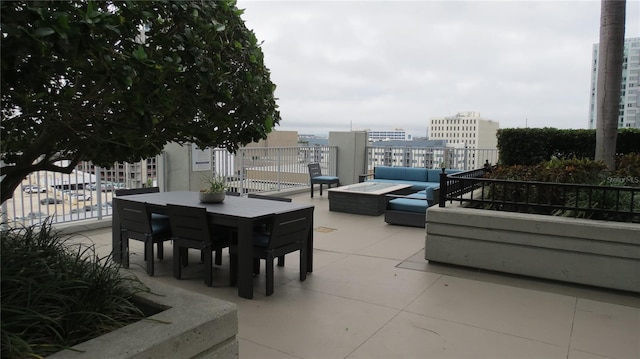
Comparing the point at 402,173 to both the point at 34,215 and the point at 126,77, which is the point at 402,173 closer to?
the point at 34,215

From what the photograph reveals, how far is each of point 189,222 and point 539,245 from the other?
13.1 feet

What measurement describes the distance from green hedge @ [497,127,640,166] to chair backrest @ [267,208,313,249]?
6.83 meters

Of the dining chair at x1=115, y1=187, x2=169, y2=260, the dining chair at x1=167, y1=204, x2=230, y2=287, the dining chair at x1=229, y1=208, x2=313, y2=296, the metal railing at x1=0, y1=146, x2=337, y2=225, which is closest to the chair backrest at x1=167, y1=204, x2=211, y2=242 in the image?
the dining chair at x1=167, y1=204, x2=230, y2=287

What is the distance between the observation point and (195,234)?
5.04 metres

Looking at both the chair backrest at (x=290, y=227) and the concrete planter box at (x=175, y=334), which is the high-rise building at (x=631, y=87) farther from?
the concrete planter box at (x=175, y=334)

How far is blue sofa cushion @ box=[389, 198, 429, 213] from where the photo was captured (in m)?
8.59

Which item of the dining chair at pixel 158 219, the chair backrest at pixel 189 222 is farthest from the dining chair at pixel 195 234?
the dining chair at pixel 158 219

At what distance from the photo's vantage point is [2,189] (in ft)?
8.30

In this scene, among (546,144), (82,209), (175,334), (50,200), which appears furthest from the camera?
(546,144)

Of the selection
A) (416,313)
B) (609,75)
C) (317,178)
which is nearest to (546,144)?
(609,75)

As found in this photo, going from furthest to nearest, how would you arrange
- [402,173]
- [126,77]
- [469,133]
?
[469,133], [402,173], [126,77]

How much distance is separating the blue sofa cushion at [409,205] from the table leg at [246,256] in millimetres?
4622

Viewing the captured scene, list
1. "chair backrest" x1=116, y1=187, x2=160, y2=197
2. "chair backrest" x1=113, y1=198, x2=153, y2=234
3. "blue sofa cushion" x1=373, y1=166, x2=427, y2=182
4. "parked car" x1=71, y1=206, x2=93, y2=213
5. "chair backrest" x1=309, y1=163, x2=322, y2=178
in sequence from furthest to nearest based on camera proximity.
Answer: "chair backrest" x1=309, y1=163, x2=322, y2=178, "blue sofa cushion" x1=373, y1=166, x2=427, y2=182, "parked car" x1=71, y1=206, x2=93, y2=213, "chair backrest" x1=116, y1=187, x2=160, y2=197, "chair backrest" x1=113, y1=198, x2=153, y2=234

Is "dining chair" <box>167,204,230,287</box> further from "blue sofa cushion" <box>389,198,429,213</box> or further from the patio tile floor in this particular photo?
"blue sofa cushion" <box>389,198,429,213</box>
